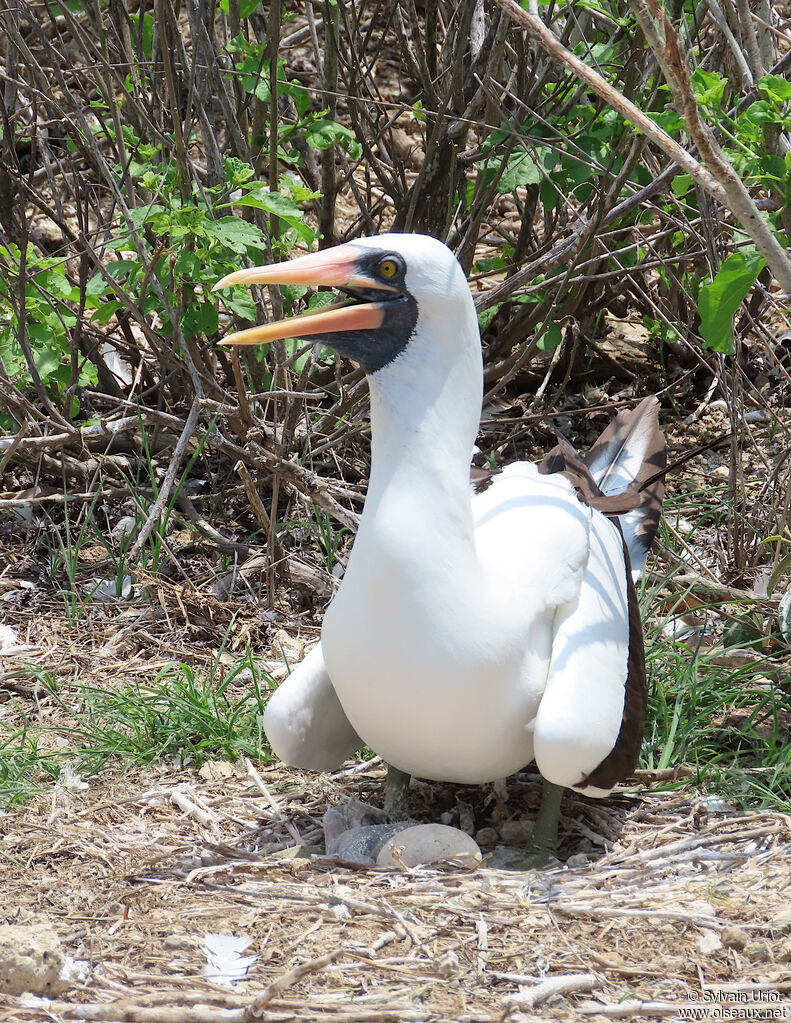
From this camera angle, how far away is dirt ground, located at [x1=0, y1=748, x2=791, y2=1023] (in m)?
2.52

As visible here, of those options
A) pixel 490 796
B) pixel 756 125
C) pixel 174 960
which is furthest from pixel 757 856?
pixel 756 125

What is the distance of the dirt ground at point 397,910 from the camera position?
2.52 m

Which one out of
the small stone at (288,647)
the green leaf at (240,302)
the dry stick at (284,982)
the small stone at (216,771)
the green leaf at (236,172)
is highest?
the green leaf at (236,172)

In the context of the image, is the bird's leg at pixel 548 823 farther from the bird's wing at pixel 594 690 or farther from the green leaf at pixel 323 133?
the green leaf at pixel 323 133

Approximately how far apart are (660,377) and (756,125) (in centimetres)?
277

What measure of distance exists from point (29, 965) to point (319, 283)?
1.63 m

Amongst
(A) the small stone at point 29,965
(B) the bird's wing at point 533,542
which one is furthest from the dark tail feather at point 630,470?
(A) the small stone at point 29,965

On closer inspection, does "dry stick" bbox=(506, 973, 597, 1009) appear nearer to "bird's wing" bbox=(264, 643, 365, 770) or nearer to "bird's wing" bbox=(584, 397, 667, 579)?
"bird's wing" bbox=(264, 643, 365, 770)

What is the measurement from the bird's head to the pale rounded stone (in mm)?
1172

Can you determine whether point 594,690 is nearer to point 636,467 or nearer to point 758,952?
point 758,952

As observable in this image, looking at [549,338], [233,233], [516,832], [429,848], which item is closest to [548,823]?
[516,832]

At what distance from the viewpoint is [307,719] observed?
3.51m

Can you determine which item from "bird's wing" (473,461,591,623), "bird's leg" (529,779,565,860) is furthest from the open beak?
"bird's leg" (529,779,565,860)

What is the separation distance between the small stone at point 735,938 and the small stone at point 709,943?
0.05ft
